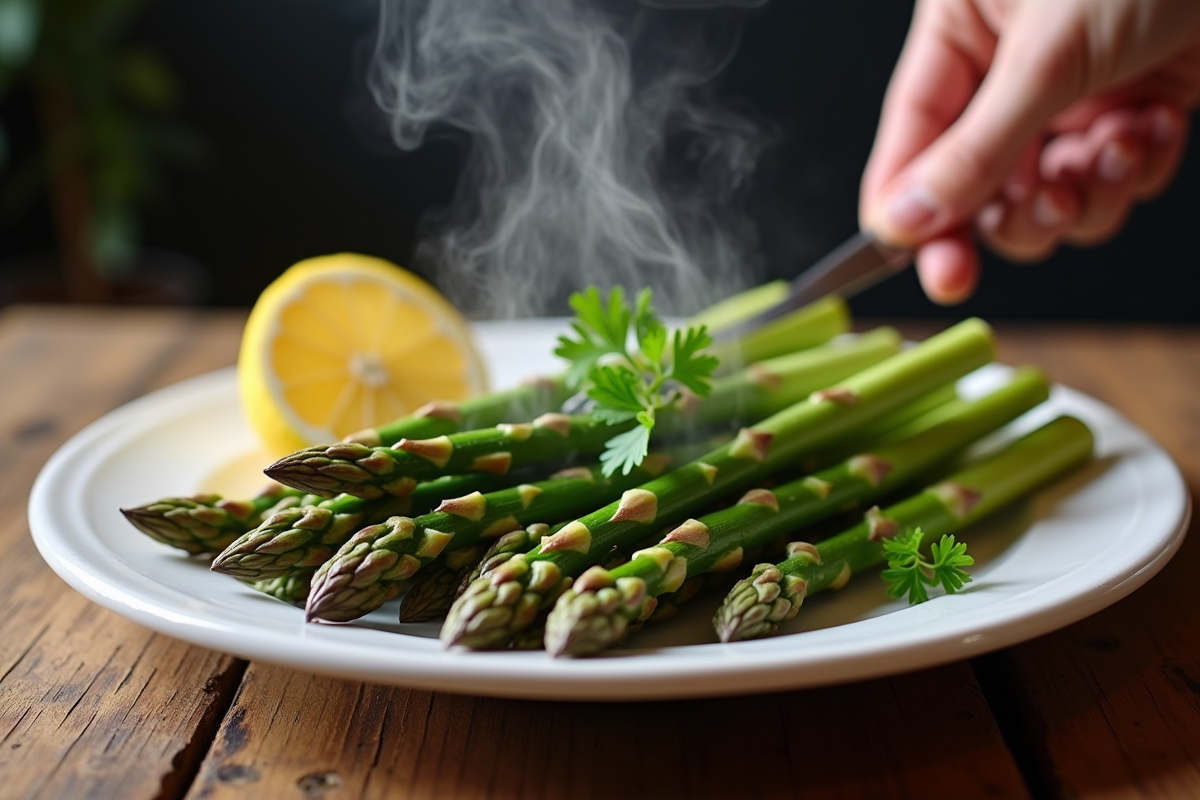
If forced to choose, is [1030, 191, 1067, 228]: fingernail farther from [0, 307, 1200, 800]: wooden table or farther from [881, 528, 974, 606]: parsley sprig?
[881, 528, 974, 606]: parsley sprig

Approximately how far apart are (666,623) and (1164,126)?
1.67 meters

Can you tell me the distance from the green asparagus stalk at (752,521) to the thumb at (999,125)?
1.19ft

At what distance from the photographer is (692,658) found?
3.39 ft

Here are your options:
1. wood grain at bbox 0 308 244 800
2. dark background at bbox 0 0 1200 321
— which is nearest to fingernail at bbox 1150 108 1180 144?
wood grain at bbox 0 308 244 800

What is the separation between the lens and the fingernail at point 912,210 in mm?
2002

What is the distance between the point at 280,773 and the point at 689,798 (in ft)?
1.32

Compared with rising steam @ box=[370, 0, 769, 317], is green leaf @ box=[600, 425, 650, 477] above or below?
below

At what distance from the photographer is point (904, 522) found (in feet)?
4.76

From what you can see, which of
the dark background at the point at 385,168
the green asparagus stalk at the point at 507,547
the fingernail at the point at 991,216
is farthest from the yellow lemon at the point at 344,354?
Answer: the dark background at the point at 385,168

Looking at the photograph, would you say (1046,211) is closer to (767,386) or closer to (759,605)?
(767,386)

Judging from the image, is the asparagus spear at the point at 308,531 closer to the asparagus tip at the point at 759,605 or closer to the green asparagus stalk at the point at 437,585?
the green asparagus stalk at the point at 437,585

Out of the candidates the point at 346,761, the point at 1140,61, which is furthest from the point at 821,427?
the point at 1140,61

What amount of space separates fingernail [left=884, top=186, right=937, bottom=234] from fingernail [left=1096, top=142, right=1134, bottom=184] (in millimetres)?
505

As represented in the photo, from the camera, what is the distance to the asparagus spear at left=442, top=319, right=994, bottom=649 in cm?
113
